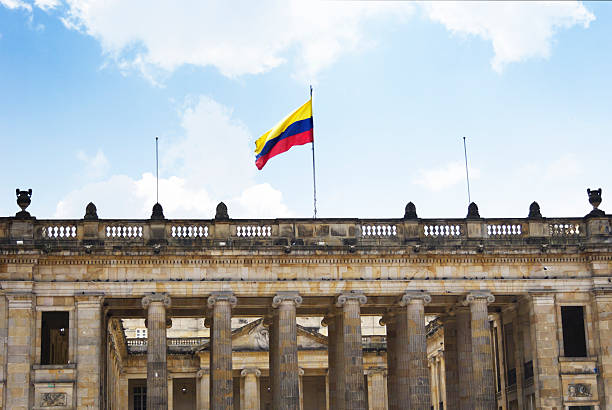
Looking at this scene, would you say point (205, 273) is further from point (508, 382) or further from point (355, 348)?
point (508, 382)

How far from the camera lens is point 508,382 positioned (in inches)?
2202

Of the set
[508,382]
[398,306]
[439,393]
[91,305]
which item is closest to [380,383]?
[439,393]

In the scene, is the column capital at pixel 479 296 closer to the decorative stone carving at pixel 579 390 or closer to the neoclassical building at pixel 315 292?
the neoclassical building at pixel 315 292

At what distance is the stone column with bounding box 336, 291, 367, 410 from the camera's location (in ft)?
161

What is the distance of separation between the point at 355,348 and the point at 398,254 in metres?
4.65

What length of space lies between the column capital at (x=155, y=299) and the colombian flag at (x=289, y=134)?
344 inches

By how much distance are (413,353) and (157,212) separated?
43.0ft

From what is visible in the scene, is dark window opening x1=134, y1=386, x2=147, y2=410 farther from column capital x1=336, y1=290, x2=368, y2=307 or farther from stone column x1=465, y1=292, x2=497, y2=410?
stone column x1=465, y1=292, x2=497, y2=410

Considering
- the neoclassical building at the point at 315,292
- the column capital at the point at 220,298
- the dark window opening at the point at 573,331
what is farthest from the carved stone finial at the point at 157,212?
the dark window opening at the point at 573,331

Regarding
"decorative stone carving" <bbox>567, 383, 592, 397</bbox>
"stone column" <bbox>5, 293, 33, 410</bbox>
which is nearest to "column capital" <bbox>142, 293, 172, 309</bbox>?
"stone column" <bbox>5, 293, 33, 410</bbox>

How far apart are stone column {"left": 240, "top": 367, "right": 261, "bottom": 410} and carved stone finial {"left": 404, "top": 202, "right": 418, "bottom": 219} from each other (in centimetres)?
2466

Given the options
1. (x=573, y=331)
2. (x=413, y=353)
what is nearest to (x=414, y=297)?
(x=413, y=353)

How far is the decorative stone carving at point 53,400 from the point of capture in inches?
1857

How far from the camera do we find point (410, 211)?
51438 mm
